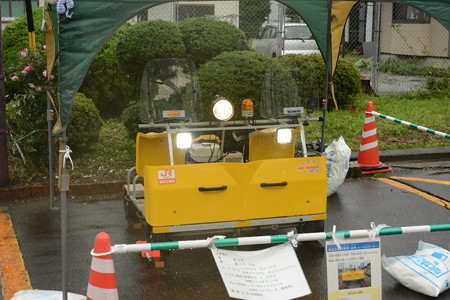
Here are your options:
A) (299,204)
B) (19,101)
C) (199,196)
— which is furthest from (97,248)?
(19,101)

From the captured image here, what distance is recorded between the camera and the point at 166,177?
20.1ft

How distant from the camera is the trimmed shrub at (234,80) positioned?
32.4 feet

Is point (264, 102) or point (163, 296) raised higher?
point (264, 102)

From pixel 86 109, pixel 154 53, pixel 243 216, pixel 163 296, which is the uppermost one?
pixel 154 53

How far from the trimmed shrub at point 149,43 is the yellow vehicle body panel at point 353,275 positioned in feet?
22.7

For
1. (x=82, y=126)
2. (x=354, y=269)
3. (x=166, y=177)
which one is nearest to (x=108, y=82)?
(x=82, y=126)

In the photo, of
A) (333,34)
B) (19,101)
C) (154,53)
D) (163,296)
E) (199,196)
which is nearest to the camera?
(163,296)

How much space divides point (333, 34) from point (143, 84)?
2.42 metres

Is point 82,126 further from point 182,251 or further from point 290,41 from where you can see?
point 290,41

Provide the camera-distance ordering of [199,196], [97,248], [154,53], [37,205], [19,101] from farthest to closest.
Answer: [154,53] < [19,101] < [37,205] < [199,196] < [97,248]

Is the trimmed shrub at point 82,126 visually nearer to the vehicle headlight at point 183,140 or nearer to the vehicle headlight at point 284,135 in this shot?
the vehicle headlight at point 183,140

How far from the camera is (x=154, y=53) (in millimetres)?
10922

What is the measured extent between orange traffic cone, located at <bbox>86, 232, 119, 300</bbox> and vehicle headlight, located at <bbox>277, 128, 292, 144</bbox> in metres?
2.87

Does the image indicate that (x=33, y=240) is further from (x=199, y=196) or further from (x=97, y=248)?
(x=97, y=248)
